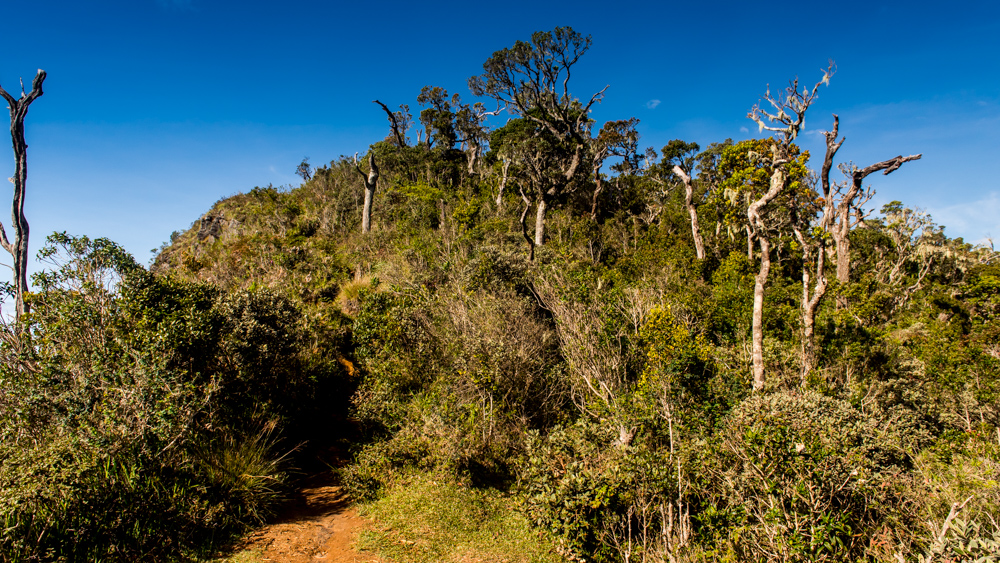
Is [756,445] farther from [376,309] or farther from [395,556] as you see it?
[376,309]

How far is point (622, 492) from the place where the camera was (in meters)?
7.12

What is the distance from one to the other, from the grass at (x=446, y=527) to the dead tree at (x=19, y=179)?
8915 millimetres

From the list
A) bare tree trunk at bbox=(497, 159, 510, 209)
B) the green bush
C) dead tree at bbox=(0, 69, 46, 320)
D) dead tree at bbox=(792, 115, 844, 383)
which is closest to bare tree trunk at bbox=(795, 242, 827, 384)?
dead tree at bbox=(792, 115, 844, 383)

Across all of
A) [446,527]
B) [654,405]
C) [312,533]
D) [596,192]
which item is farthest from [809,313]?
[596,192]

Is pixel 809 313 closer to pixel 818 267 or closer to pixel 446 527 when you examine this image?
pixel 818 267

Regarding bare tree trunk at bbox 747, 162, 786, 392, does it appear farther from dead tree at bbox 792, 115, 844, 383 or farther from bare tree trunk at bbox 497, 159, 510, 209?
bare tree trunk at bbox 497, 159, 510, 209

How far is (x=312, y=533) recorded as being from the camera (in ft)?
24.9

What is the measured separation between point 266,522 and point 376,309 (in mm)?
6552

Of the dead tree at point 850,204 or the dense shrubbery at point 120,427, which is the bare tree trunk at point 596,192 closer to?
the dead tree at point 850,204

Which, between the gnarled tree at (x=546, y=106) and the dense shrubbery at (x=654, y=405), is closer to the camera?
the dense shrubbery at (x=654, y=405)

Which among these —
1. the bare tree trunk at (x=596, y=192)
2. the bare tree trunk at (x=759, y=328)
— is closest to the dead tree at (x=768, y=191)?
the bare tree trunk at (x=759, y=328)

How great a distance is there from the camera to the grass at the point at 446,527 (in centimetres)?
736

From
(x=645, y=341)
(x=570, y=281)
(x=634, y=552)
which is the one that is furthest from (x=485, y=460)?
(x=570, y=281)

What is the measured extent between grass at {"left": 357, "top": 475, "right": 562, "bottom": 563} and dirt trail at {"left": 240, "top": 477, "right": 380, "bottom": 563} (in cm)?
27
